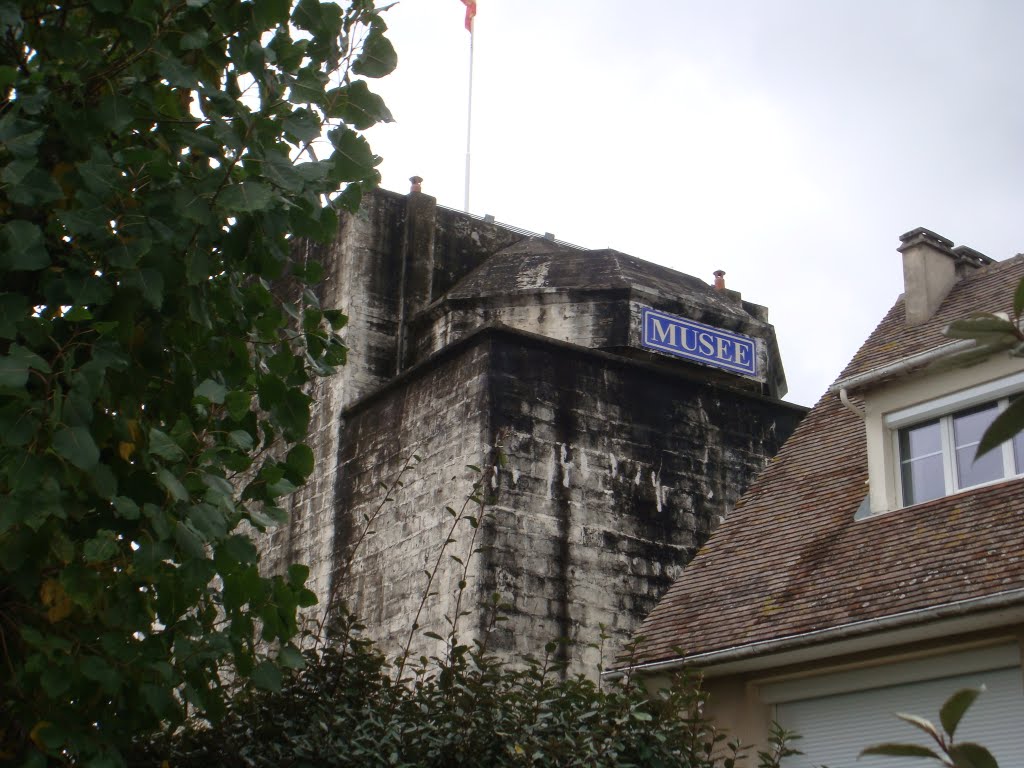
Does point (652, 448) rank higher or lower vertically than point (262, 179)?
higher

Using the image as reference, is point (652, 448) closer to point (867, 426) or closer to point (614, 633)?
point (614, 633)

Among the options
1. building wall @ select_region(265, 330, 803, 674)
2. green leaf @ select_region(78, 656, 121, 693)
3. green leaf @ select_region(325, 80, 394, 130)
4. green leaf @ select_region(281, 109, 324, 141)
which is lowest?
green leaf @ select_region(78, 656, 121, 693)

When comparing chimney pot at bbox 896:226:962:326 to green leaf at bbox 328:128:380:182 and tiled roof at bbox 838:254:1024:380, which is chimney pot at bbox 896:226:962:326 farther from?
green leaf at bbox 328:128:380:182

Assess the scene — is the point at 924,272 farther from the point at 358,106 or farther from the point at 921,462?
the point at 358,106

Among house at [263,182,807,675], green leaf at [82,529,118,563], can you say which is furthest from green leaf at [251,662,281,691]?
house at [263,182,807,675]

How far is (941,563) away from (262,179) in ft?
22.9

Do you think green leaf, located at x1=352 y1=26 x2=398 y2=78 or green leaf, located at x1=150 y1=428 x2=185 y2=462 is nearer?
green leaf, located at x1=150 y1=428 x2=185 y2=462

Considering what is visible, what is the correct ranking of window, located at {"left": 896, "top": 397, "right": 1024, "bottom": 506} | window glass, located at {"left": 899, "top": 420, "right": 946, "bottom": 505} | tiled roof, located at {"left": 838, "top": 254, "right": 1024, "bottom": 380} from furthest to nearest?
tiled roof, located at {"left": 838, "top": 254, "right": 1024, "bottom": 380} → window glass, located at {"left": 899, "top": 420, "right": 946, "bottom": 505} → window, located at {"left": 896, "top": 397, "right": 1024, "bottom": 506}

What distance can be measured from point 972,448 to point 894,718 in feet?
8.25

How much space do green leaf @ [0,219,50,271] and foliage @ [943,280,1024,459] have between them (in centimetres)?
367

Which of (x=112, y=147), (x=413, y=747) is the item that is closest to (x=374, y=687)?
(x=413, y=747)

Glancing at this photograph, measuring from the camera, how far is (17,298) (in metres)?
4.99

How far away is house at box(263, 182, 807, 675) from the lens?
15.7 m

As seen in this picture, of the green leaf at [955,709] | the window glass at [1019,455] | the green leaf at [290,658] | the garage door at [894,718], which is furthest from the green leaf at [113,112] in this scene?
the window glass at [1019,455]
